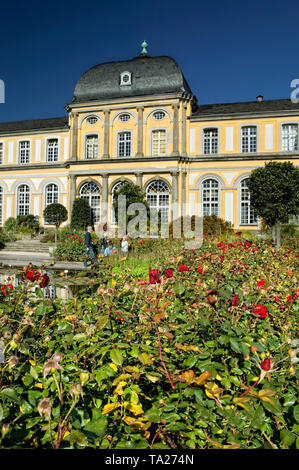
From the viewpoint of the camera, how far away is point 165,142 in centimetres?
2252

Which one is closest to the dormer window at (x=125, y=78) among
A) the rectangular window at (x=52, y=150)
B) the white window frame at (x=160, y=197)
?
the rectangular window at (x=52, y=150)

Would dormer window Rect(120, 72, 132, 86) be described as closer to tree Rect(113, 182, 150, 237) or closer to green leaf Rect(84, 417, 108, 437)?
tree Rect(113, 182, 150, 237)

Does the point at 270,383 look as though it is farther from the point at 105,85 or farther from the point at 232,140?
the point at 105,85

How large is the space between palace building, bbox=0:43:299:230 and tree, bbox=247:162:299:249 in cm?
614

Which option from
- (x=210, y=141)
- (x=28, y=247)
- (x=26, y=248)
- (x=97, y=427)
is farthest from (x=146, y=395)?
(x=210, y=141)

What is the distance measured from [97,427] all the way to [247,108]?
79.0ft

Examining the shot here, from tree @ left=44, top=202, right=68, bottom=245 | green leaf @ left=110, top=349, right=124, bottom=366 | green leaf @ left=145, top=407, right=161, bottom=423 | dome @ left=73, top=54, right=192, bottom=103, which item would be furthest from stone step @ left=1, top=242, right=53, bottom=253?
green leaf @ left=145, top=407, right=161, bottom=423

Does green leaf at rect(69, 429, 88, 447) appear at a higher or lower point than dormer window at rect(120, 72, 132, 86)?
lower

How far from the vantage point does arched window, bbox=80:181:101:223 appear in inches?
926

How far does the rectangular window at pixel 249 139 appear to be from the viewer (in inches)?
858

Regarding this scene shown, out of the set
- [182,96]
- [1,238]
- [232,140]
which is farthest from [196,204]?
[1,238]

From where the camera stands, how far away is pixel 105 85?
76.8 ft

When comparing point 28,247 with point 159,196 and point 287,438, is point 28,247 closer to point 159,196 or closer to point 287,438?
point 159,196
